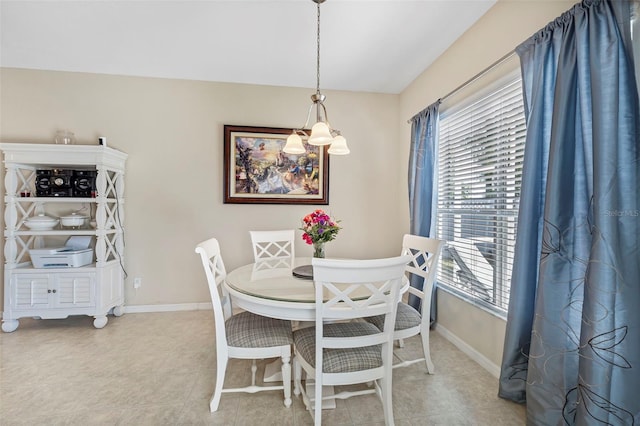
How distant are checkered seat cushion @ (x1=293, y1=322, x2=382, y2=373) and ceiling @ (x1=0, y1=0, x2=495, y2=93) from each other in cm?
217

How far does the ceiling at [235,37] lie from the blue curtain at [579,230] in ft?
3.17

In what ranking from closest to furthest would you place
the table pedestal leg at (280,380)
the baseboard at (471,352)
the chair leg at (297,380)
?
the table pedestal leg at (280,380) < the chair leg at (297,380) < the baseboard at (471,352)

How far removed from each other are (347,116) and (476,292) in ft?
7.84

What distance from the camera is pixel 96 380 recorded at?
1.99 metres

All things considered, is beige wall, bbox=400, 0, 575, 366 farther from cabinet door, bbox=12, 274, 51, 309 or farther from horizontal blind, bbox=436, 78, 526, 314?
cabinet door, bbox=12, 274, 51, 309

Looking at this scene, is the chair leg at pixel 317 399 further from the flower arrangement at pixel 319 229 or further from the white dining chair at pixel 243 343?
the flower arrangement at pixel 319 229

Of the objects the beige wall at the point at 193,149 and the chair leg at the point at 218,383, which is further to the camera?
the beige wall at the point at 193,149

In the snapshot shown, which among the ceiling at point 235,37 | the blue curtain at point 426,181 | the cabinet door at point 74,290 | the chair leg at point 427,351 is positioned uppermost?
the ceiling at point 235,37

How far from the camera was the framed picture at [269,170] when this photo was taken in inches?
131

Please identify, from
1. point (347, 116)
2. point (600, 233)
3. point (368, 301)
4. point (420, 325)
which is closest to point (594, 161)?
point (600, 233)

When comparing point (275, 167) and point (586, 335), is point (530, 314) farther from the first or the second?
point (275, 167)

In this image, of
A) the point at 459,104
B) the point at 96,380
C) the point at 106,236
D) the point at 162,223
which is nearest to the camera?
the point at 96,380

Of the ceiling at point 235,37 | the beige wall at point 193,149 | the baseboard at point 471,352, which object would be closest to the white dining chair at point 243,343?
the baseboard at point 471,352

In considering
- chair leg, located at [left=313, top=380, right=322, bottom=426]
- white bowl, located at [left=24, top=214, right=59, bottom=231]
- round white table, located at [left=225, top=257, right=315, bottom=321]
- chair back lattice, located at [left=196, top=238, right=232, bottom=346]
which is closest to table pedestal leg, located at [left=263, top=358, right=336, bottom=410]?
chair leg, located at [left=313, top=380, right=322, bottom=426]
